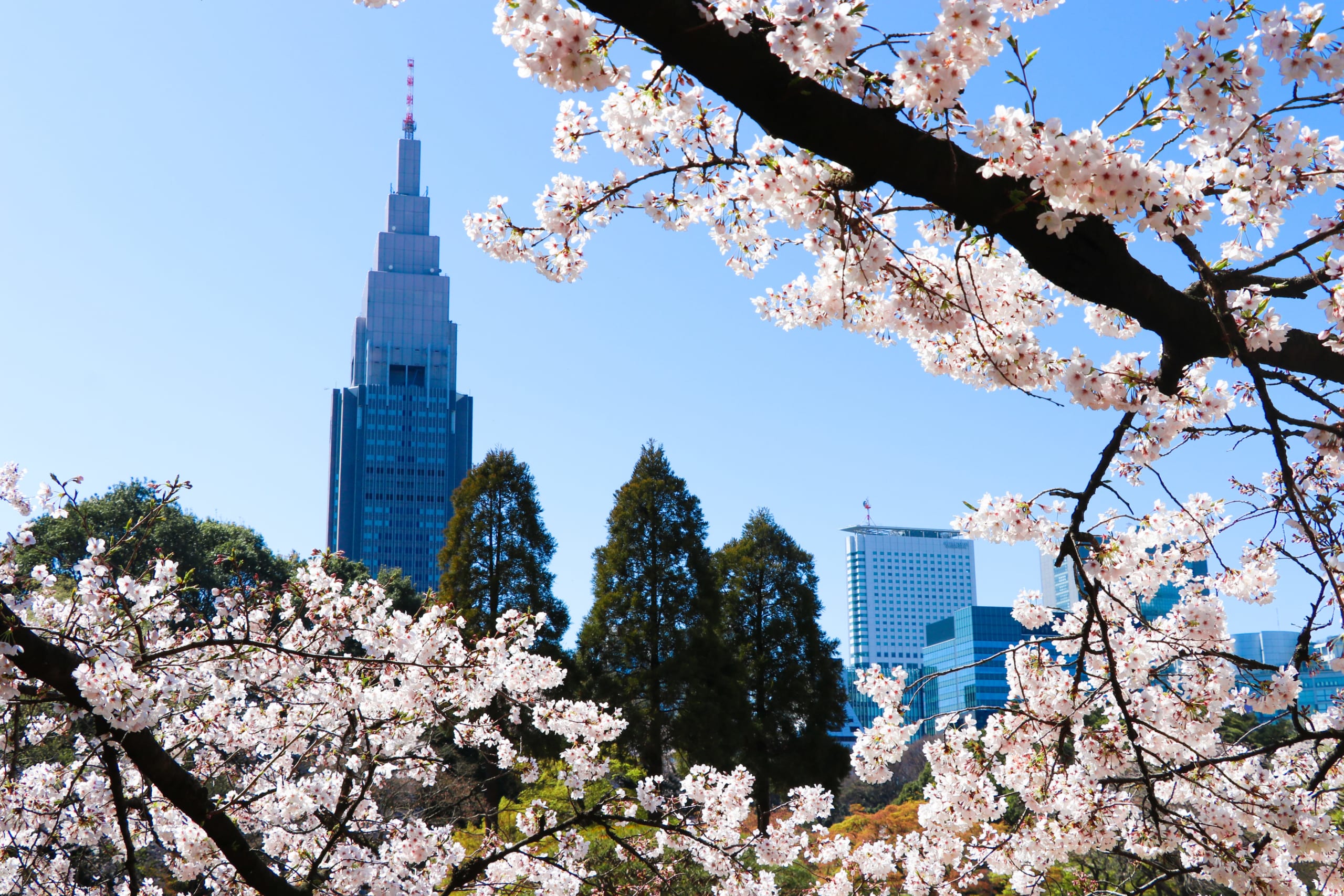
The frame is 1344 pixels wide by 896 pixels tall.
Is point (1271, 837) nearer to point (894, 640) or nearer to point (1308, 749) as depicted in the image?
point (1308, 749)

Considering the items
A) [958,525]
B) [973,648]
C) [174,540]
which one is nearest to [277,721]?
[958,525]

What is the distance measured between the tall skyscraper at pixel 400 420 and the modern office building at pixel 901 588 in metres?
116

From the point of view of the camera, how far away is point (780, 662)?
18141 millimetres

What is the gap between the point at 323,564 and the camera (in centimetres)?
537

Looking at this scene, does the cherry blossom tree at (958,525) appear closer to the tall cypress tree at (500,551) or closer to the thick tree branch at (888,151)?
the thick tree branch at (888,151)

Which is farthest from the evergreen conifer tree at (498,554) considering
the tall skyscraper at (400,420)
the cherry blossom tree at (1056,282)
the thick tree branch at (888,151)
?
the tall skyscraper at (400,420)

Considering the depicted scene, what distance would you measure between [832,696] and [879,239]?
16544 mm

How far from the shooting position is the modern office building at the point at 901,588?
18425cm

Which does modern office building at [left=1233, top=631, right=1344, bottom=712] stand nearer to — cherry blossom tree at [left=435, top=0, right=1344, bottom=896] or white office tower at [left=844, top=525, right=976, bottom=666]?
cherry blossom tree at [left=435, top=0, right=1344, bottom=896]

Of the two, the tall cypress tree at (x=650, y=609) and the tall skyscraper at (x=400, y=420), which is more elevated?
the tall skyscraper at (x=400, y=420)

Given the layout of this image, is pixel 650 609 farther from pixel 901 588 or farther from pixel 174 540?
pixel 901 588

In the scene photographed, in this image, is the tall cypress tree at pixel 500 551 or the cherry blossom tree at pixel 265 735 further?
the tall cypress tree at pixel 500 551

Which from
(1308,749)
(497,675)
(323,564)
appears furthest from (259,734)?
(1308,749)

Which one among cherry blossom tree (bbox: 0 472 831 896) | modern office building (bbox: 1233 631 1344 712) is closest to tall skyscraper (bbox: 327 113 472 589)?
modern office building (bbox: 1233 631 1344 712)
